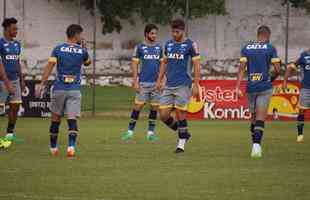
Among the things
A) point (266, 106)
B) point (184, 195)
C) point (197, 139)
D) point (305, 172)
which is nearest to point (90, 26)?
point (197, 139)

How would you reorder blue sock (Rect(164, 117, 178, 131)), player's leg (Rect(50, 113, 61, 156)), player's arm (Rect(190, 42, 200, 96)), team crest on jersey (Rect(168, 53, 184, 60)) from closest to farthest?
player's leg (Rect(50, 113, 61, 156))
player's arm (Rect(190, 42, 200, 96))
team crest on jersey (Rect(168, 53, 184, 60))
blue sock (Rect(164, 117, 178, 131))

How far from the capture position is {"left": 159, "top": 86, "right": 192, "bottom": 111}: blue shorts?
18984 mm

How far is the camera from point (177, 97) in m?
19.1

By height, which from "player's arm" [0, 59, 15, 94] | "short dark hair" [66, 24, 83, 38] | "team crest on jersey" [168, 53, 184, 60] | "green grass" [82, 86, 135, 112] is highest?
"short dark hair" [66, 24, 83, 38]

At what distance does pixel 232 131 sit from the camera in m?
27.2

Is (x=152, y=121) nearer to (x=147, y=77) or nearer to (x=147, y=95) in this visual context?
(x=147, y=95)

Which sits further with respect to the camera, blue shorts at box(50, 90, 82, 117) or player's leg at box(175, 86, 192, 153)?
player's leg at box(175, 86, 192, 153)

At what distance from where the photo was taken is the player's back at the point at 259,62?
18172 millimetres

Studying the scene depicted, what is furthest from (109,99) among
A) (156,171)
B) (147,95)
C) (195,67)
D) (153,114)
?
(156,171)

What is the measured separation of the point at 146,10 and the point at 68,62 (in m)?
21.3

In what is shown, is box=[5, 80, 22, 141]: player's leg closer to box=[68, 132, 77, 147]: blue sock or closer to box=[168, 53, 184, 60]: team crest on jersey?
box=[68, 132, 77, 147]: blue sock

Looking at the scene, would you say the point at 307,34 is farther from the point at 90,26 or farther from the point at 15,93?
the point at 15,93

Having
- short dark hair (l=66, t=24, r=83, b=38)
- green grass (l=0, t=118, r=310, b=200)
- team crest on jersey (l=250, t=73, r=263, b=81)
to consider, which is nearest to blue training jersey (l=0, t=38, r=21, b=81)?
green grass (l=0, t=118, r=310, b=200)

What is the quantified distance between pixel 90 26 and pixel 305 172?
2335 centimetres
